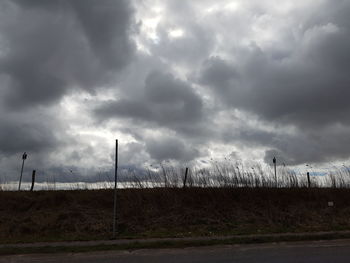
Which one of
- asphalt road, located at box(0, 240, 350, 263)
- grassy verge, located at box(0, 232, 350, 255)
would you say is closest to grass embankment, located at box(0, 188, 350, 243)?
grassy verge, located at box(0, 232, 350, 255)

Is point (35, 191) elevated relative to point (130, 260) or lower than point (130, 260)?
elevated

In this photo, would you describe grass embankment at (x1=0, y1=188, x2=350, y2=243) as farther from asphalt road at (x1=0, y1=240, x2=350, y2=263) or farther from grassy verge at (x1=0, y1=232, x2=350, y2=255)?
asphalt road at (x1=0, y1=240, x2=350, y2=263)

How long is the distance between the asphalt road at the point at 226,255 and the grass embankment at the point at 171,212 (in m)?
3.29

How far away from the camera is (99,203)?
16.9 m

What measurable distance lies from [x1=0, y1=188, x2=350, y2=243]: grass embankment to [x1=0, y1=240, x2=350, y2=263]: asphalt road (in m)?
3.29

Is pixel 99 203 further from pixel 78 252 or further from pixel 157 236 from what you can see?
pixel 78 252

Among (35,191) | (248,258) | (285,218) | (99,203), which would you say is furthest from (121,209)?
(248,258)

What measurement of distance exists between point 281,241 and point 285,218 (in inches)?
218

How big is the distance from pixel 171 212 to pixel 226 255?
764 cm

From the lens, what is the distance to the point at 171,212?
16.1 metres

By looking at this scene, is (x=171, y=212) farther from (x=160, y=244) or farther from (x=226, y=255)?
(x=226, y=255)

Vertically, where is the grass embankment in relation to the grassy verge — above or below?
above

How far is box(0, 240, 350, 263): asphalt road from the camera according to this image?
8.02 meters

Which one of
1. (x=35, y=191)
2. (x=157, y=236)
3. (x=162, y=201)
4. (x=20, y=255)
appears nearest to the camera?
(x=20, y=255)
